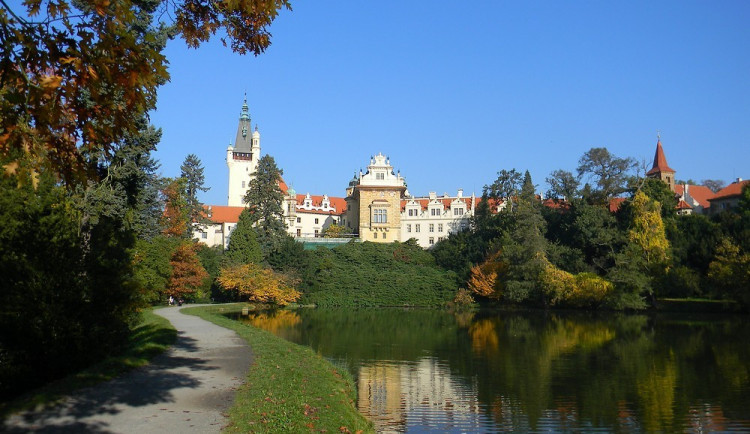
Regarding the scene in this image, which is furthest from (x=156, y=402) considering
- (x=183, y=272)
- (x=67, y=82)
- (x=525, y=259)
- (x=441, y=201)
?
(x=441, y=201)

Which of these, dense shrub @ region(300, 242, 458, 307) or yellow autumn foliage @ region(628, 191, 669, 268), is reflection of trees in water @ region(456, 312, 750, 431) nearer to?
yellow autumn foliage @ region(628, 191, 669, 268)

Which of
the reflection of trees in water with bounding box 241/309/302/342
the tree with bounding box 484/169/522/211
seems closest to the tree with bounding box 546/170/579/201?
the tree with bounding box 484/169/522/211

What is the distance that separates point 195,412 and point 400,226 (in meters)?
60.8

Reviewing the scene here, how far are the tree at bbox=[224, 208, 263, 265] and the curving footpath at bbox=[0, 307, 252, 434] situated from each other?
34.3m

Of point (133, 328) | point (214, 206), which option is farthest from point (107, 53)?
point (214, 206)

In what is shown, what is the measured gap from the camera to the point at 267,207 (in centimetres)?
5325

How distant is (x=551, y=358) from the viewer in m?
20.1

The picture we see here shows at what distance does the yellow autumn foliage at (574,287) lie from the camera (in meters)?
42.2

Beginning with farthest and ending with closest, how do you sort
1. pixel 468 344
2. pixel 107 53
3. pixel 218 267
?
pixel 218 267
pixel 468 344
pixel 107 53

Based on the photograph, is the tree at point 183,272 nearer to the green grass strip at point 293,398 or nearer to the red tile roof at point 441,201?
the green grass strip at point 293,398

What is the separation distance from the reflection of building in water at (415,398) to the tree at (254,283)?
28.7m

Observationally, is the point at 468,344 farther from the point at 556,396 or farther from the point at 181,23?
the point at 181,23

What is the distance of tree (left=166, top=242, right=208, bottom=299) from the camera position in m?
39.8

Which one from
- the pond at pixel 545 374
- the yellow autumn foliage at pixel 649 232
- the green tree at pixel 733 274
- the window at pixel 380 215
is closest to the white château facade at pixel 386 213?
the window at pixel 380 215
